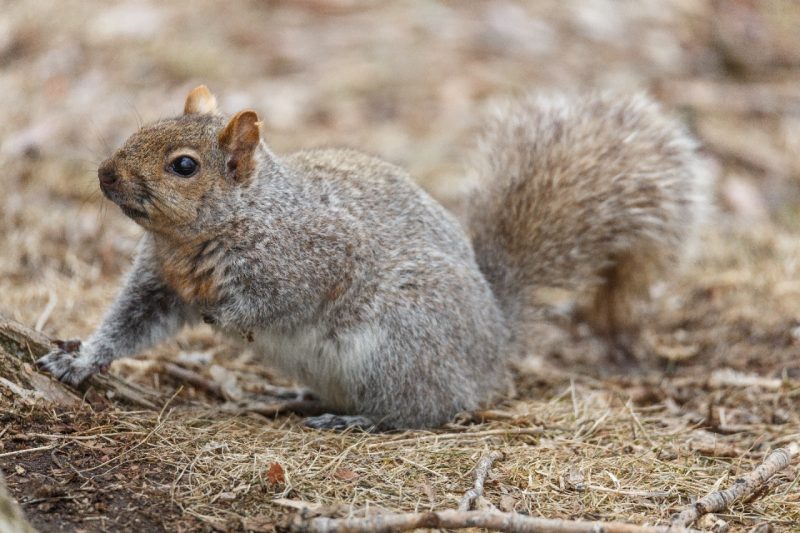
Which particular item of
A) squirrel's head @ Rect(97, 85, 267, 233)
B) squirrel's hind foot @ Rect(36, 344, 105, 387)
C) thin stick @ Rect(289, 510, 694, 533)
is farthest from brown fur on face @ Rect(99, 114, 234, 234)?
thin stick @ Rect(289, 510, 694, 533)

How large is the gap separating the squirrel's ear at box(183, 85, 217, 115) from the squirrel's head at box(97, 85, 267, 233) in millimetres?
73

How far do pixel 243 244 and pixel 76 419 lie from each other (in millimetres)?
902

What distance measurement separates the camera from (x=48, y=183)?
213 inches

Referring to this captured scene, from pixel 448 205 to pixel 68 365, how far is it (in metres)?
3.16

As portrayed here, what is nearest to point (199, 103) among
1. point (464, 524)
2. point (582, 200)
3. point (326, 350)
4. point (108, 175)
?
point (108, 175)

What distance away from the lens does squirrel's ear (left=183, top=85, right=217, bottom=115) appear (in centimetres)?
361

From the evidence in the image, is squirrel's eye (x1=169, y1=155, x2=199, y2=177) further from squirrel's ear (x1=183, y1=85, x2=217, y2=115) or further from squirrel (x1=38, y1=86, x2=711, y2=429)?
squirrel's ear (x1=183, y1=85, x2=217, y2=115)

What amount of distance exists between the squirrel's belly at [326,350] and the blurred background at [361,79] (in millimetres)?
1465

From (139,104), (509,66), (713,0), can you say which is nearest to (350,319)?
(139,104)

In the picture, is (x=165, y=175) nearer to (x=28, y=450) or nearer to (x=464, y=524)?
(x=28, y=450)

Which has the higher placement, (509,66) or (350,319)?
(509,66)

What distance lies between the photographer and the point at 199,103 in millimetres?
3623

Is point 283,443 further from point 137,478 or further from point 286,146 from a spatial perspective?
point 286,146

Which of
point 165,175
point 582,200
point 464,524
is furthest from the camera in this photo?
point 582,200
